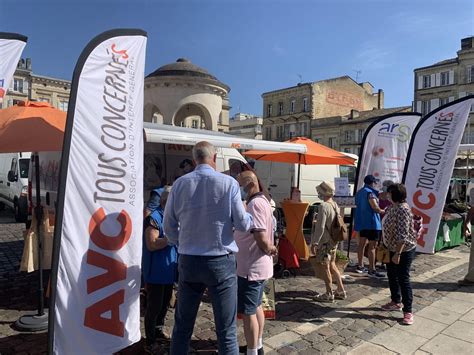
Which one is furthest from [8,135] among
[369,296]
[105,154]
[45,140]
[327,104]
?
[327,104]

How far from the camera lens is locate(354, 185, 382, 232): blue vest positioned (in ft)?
22.0

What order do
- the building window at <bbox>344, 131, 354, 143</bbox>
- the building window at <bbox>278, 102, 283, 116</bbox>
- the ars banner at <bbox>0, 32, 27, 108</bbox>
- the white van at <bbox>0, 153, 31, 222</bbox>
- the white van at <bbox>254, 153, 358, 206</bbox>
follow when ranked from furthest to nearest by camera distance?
the building window at <bbox>278, 102, 283, 116</bbox> < the building window at <bbox>344, 131, 354, 143</bbox> < the white van at <bbox>254, 153, 358, 206</bbox> < the white van at <bbox>0, 153, 31, 222</bbox> < the ars banner at <bbox>0, 32, 27, 108</bbox>

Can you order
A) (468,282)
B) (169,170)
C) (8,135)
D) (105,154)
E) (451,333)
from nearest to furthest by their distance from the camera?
(105,154) → (8,135) → (451,333) → (468,282) → (169,170)

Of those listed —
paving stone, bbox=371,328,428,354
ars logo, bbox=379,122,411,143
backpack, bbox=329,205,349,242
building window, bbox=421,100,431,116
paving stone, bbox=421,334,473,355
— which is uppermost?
building window, bbox=421,100,431,116

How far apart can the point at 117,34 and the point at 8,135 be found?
169cm

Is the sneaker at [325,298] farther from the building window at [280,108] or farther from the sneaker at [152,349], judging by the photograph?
the building window at [280,108]

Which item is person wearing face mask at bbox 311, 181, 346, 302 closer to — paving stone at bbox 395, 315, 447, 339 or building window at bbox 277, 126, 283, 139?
paving stone at bbox 395, 315, 447, 339

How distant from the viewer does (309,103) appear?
171 feet

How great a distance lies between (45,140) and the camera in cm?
393

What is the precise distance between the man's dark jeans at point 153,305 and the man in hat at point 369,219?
419 centimetres

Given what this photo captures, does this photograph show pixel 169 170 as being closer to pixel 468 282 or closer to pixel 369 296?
pixel 369 296

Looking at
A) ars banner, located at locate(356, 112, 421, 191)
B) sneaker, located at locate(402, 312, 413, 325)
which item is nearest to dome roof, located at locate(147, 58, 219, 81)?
ars banner, located at locate(356, 112, 421, 191)

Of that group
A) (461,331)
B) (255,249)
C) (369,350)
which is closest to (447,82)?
(461,331)

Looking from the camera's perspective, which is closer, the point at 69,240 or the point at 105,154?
the point at 69,240
